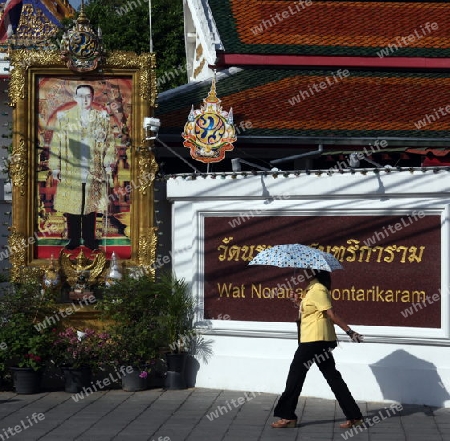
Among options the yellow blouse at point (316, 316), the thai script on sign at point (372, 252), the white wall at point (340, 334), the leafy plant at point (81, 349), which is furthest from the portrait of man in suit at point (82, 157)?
the yellow blouse at point (316, 316)

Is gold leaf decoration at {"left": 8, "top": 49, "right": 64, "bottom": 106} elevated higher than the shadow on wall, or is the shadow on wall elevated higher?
gold leaf decoration at {"left": 8, "top": 49, "right": 64, "bottom": 106}

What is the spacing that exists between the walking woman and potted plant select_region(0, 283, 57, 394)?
138 inches

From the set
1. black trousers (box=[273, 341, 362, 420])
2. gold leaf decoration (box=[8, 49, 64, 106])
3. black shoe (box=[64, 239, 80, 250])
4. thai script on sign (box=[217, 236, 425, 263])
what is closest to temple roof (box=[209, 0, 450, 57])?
gold leaf decoration (box=[8, 49, 64, 106])

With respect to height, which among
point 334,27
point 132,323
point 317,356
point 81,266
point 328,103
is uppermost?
point 334,27

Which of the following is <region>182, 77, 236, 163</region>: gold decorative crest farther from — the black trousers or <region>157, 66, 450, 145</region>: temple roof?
the black trousers

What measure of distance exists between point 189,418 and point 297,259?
214cm

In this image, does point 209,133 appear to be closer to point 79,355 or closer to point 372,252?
point 372,252

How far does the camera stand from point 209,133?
43.8 feet

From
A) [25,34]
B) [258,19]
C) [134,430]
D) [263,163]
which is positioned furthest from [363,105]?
[25,34]

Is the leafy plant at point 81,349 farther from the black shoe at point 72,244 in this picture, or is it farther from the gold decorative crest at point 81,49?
the gold decorative crest at point 81,49

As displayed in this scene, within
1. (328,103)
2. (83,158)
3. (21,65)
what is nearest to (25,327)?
(83,158)

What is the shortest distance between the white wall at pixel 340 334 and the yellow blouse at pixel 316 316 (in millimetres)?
1681

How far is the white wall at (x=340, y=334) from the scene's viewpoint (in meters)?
11.8

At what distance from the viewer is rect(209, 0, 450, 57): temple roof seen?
17.1 meters
